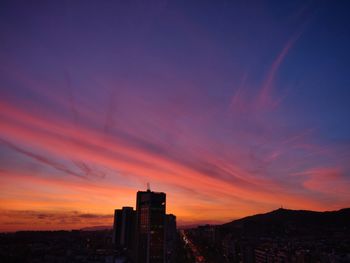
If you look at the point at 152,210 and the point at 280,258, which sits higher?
the point at 152,210

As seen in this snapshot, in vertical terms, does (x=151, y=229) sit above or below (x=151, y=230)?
above

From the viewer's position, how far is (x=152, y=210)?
12244cm

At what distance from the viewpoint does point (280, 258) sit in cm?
10794

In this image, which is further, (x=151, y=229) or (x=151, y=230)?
(x=151, y=229)

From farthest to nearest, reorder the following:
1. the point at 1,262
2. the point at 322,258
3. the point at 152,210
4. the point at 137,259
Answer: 1. the point at 152,210
2. the point at 137,259
3. the point at 322,258
4. the point at 1,262

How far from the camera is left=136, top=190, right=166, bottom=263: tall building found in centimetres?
11450

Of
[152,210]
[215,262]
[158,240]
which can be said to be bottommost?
[215,262]

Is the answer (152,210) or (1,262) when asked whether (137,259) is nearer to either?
(152,210)

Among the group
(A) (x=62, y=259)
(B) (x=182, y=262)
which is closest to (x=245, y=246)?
(B) (x=182, y=262)

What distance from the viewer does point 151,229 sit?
11762 cm

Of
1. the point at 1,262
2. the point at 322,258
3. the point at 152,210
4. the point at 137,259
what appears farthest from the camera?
the point at 152,210

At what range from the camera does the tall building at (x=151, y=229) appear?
376ft

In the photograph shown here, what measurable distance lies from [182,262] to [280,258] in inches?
1478

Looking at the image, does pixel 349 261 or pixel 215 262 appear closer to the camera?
pixel 349 261
